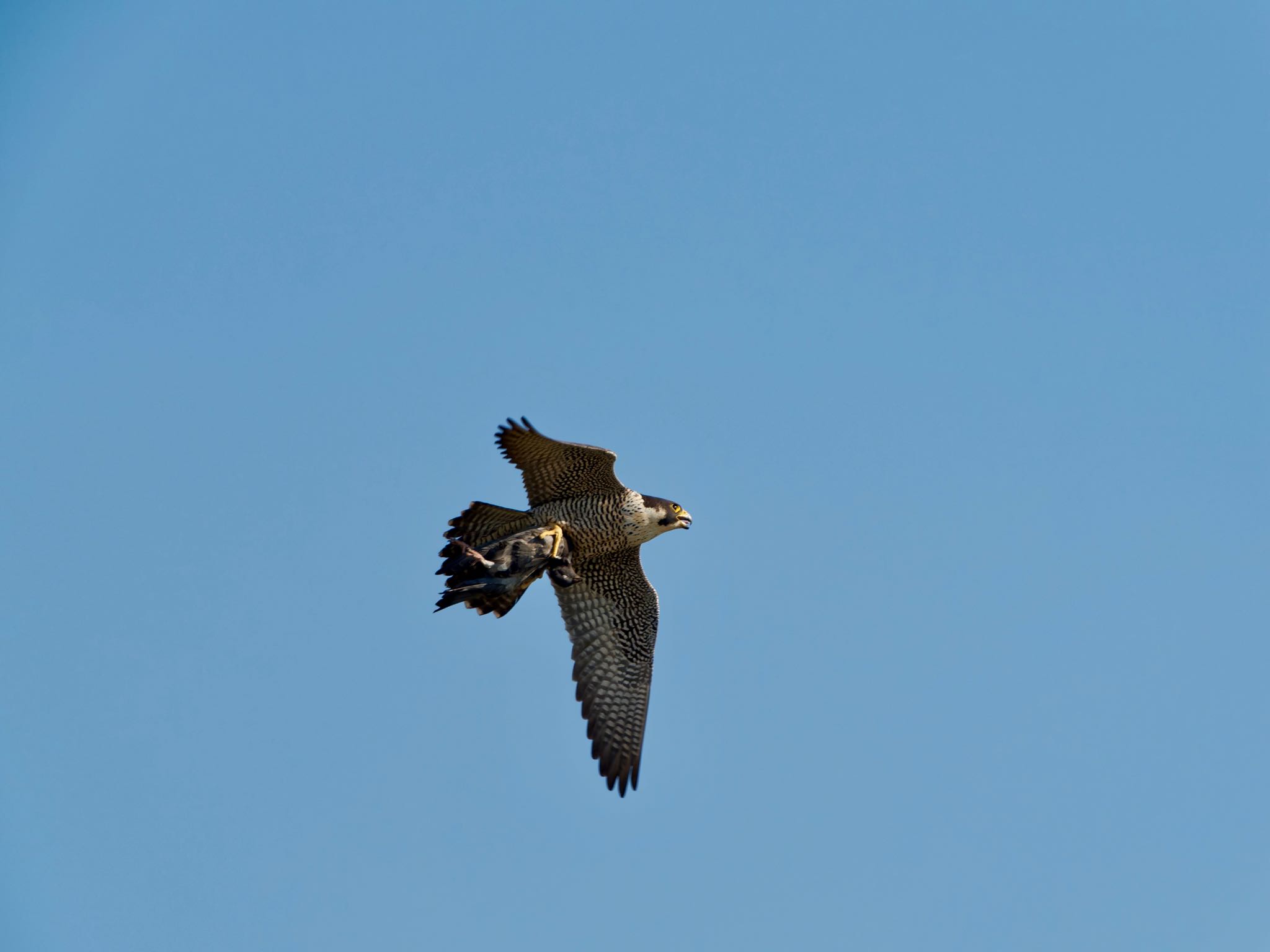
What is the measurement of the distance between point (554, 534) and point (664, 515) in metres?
1.36

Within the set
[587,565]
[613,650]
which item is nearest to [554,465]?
[587,565]

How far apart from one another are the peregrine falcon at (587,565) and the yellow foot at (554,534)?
0.03 ft

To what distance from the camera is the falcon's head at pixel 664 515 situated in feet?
53.4

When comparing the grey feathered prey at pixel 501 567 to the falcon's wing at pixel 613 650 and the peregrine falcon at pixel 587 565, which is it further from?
the falcon's wing at pixel 613 650

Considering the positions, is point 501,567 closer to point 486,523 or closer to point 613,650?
point 486,523

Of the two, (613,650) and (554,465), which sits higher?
(554,465)

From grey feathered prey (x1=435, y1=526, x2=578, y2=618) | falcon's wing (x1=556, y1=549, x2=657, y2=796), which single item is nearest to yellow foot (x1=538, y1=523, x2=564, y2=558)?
grey feathered prey (x1=435, y1=526, x2=578, y2=618)

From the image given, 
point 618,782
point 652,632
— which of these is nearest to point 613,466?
point 652,632

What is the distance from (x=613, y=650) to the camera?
17359mm

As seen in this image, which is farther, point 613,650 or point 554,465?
point 613,650

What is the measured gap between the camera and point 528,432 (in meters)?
15.2

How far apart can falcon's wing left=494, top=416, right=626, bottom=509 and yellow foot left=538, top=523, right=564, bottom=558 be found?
0.36 metres

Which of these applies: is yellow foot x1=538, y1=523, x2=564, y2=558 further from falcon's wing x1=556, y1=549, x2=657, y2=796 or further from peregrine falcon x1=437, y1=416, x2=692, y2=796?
falcon's wing x1=556, y1=549, x2=657, y2=796

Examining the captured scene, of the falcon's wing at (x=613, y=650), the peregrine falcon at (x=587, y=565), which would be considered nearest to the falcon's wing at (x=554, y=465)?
the peregrine falcon at (x=587, y=565)
